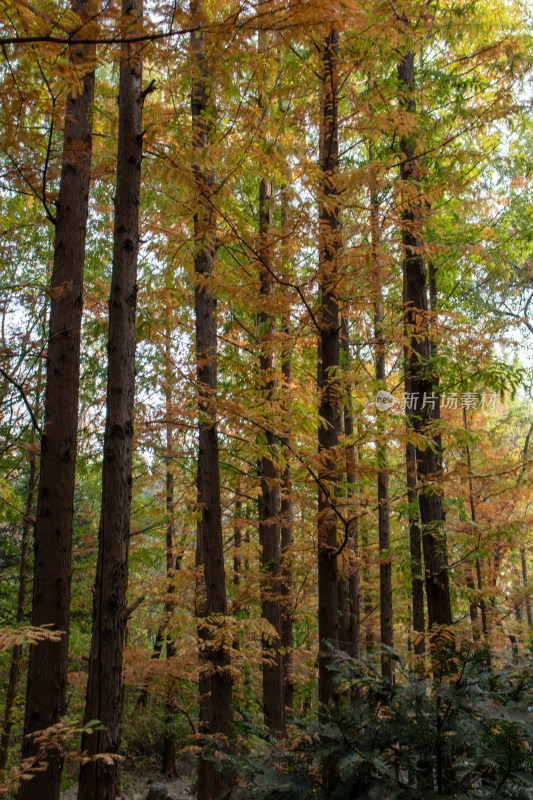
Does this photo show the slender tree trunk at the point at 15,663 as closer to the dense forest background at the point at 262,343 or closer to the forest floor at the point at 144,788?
the dense forest background at the point at 262,343

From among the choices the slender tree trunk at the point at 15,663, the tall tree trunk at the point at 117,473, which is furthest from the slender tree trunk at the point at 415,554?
the slender tree trunk at the point at 15,663

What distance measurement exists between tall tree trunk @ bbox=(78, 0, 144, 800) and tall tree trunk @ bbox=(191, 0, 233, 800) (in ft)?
2.19

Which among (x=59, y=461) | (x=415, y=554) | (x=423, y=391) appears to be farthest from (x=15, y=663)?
(x=423, y=391)

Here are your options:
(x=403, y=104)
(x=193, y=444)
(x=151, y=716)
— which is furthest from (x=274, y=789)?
(x=151, y=716)

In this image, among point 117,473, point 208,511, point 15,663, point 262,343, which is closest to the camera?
point 117,473

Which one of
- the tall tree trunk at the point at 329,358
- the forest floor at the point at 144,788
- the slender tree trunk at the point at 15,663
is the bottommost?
the forest floor at the point at 144,788

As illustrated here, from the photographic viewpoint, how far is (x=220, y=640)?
5391 millimetres

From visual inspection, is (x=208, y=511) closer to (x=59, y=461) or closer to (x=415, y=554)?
(x=59, y=461)

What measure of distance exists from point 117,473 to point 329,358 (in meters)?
2.27

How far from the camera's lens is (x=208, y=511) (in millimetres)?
5941

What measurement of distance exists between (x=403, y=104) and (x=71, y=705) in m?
14.4

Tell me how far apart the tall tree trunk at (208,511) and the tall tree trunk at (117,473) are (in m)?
0.67

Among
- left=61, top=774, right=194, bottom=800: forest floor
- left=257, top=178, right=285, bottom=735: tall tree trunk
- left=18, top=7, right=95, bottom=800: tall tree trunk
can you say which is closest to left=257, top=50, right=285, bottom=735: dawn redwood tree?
left=257, top=178, right=285, bottom=735: tall tree trunk

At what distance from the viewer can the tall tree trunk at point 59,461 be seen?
3.79m
